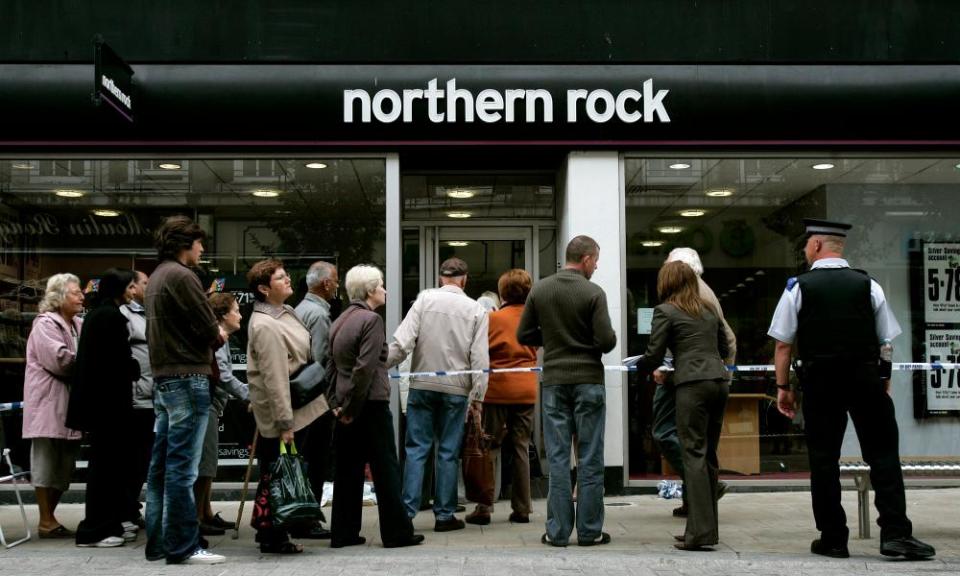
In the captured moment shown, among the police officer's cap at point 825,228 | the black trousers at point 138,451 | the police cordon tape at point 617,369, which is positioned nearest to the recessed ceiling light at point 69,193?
the police cordon tape at point 617,369

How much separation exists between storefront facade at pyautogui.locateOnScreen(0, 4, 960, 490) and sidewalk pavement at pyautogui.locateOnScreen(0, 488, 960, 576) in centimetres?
196

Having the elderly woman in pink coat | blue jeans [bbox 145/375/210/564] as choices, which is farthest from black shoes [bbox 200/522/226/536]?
blue jeans [bbox 145/375/210/564]

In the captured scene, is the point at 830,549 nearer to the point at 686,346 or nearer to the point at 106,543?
the point at 686,346

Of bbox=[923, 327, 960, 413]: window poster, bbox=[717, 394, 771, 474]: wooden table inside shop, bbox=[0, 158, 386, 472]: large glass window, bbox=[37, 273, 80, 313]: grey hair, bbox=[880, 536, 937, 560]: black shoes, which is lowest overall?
bbox=[880, 536, 937, 560]: black shoes

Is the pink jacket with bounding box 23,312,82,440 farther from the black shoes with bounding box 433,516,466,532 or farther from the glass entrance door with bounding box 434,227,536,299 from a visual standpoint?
the glass entrance door with bounding box 434,227,536,299

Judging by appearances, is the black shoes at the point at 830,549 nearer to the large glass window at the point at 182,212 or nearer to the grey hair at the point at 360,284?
the grey hair at the point at 360,284

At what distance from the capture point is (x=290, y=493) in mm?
6680

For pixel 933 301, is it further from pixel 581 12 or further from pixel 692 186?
pixel 581 12

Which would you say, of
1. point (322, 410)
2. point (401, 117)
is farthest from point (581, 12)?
point (322, 410)

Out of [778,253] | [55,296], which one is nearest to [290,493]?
[55,296]

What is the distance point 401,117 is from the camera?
959 centimetres

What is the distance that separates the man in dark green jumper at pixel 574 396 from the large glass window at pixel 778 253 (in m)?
2.85

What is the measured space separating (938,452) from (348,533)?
5.96 metres

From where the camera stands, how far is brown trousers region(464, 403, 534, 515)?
816 cm
